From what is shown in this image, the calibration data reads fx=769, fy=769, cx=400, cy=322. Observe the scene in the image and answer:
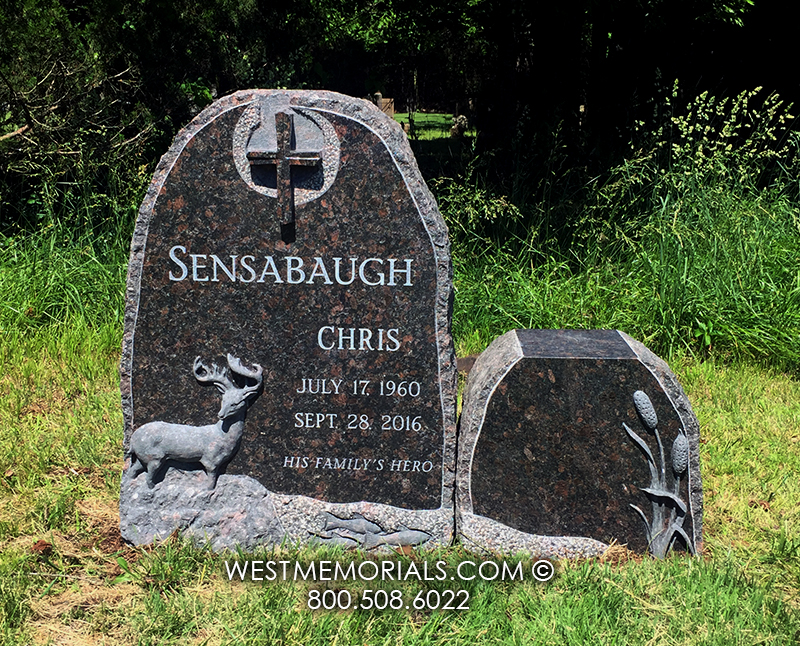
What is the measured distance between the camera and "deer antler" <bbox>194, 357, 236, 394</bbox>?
2.93 meters

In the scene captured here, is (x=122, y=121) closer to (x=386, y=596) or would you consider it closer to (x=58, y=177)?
(x=58, y=177)

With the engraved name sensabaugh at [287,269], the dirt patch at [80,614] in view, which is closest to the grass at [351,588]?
the dirt patch at [80,614]

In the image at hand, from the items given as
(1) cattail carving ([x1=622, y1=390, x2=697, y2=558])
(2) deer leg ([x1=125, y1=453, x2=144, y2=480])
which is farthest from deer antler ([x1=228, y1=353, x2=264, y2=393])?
(1) cattail carving ([x1=622, y1=390, x2=697, y2=558])

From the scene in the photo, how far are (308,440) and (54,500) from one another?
1189mm

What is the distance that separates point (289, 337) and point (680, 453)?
1.50m

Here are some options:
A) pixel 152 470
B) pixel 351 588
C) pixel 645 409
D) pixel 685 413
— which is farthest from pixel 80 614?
pixel 685 413

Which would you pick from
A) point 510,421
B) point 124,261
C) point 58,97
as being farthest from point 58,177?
point 510,421

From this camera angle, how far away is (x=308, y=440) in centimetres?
298

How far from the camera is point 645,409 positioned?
278cm

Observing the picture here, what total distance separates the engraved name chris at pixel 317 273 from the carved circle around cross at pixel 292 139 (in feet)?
0.83

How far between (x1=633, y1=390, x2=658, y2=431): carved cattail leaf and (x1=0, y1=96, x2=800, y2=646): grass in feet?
1.66
